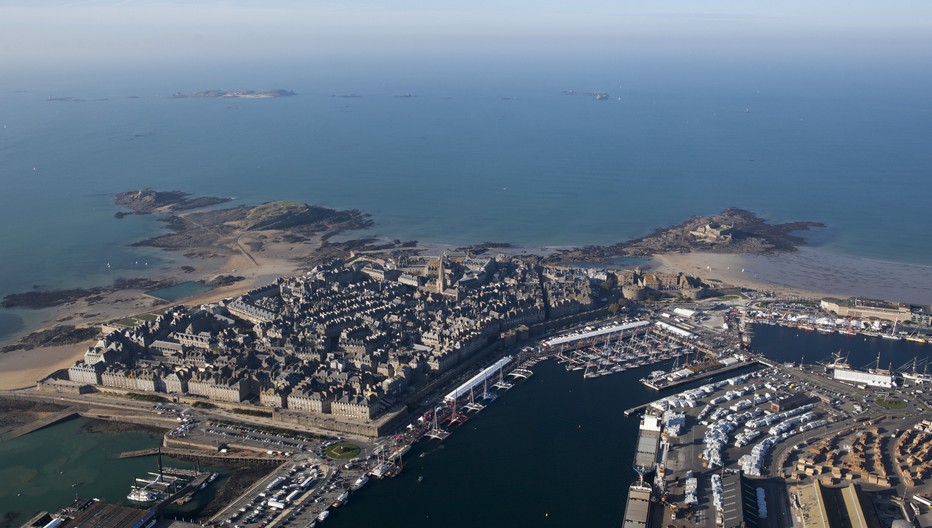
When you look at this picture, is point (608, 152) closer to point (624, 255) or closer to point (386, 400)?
point (624, 255)

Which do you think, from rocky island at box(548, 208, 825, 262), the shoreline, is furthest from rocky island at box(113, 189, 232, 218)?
rocky island at box(548, 208, 825, 262)

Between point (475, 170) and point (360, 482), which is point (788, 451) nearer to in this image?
point (360, 482)

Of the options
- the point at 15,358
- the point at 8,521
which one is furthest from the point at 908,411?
the point at 15,358

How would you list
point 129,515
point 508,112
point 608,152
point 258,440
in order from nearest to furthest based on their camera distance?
point 129,515
point 258,440
point 608,152
point 508,112

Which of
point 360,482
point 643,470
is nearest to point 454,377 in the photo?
point 360,482

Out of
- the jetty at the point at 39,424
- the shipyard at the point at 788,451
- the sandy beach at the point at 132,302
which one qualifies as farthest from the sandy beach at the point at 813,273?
the jetty at the point at 39,424

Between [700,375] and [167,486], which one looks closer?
[167,486]
